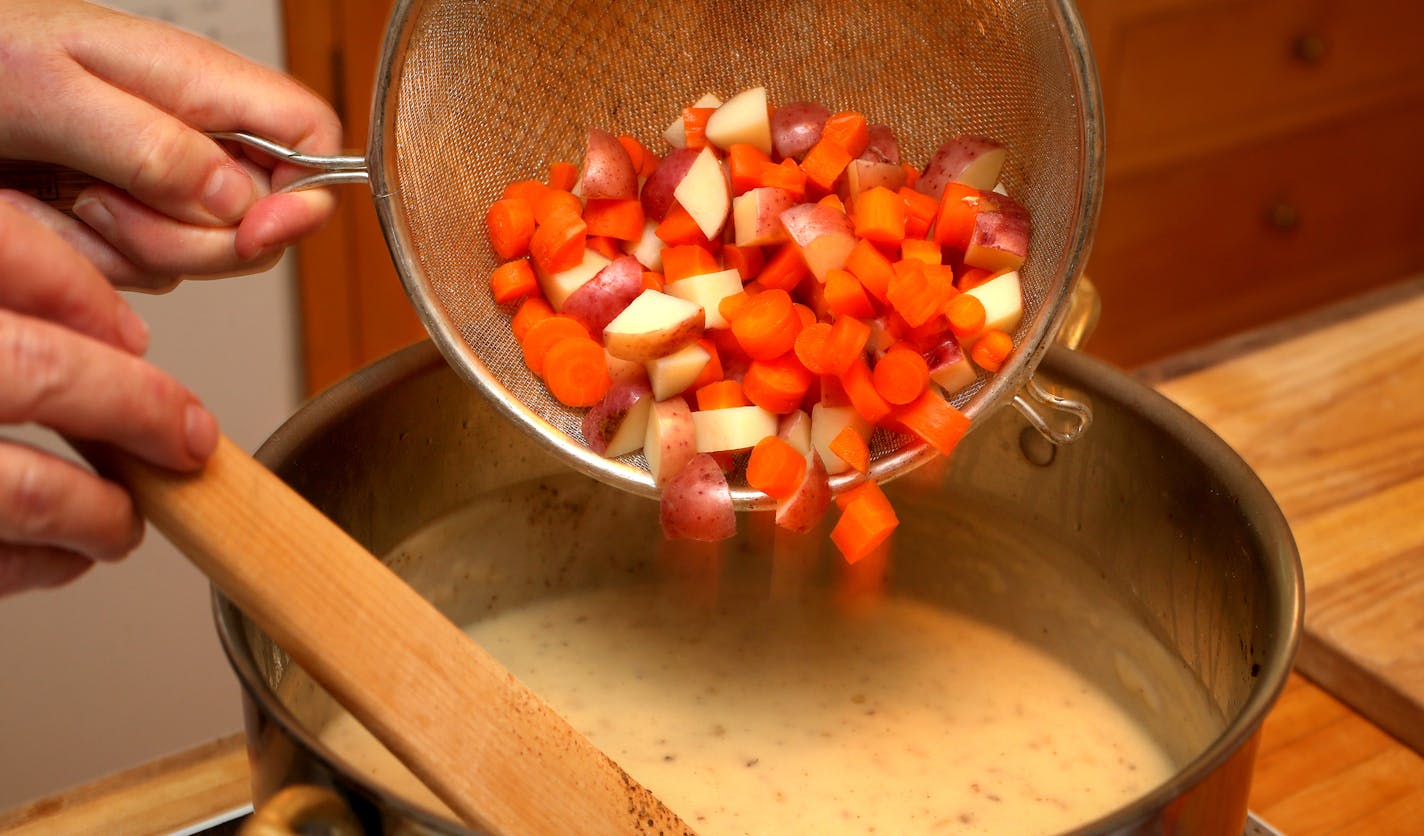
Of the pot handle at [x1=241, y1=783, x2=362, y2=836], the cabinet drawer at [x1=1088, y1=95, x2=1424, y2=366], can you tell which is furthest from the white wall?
the cabinet drawer at [x1=1088, y1=95, x2=1424, y2=366]

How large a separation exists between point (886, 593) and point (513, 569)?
0.96 ft

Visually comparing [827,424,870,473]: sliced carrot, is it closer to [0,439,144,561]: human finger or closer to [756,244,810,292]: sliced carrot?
[756,244,810,292]: sliced carrot

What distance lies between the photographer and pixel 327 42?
1597 mm

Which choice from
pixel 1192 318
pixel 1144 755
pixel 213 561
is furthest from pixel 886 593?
pixel 1192 318

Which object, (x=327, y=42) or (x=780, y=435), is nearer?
(x=780, y=435)

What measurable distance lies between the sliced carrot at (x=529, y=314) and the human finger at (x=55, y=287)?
37 cm

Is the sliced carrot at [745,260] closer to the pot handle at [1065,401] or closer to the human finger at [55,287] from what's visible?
the pot handle at [1065,401]

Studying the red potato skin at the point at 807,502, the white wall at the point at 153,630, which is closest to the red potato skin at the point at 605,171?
the red potato skin at the point at 807,502

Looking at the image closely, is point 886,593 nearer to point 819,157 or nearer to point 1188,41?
point 819,157

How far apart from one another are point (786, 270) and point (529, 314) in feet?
0.57

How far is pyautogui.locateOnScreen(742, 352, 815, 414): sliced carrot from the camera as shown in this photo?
855mm

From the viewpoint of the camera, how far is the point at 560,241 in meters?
0.88

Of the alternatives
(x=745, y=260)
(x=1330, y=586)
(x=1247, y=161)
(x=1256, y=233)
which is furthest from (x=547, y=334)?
(x=1256, y=233)

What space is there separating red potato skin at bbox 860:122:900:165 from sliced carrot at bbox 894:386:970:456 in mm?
168
